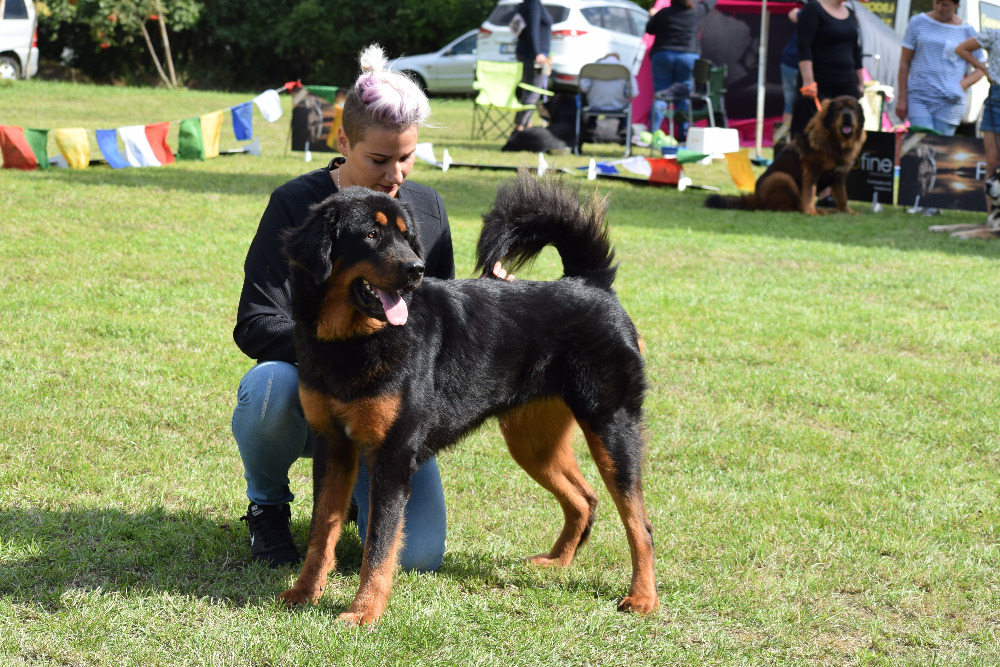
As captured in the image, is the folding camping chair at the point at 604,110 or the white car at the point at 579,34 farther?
the white car at the point at 579,34

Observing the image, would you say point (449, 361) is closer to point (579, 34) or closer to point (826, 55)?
point (826, 55)

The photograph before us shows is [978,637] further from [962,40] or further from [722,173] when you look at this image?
[722,173]

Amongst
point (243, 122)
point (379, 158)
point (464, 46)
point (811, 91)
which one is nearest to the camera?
point (379, 158)

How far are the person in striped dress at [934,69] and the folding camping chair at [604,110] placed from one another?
4961 mm

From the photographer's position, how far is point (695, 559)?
12.0ft

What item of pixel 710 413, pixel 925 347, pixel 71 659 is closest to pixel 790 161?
pixel 925 347

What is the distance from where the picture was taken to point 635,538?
3.25 m

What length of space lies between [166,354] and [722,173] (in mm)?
11067

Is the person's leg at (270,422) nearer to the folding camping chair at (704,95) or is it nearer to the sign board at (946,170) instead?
the sign board at (946,170)

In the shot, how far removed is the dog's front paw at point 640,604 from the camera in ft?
10.6

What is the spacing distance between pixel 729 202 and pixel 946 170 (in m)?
2.61

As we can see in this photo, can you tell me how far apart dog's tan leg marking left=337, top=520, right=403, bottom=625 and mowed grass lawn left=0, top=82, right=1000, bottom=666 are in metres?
0.06

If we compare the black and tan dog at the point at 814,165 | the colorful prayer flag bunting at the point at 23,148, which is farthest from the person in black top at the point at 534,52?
the colorful prayer flag bunting at the point at 23,148

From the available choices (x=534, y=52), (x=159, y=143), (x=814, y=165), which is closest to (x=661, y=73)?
(x=534, y=52)
